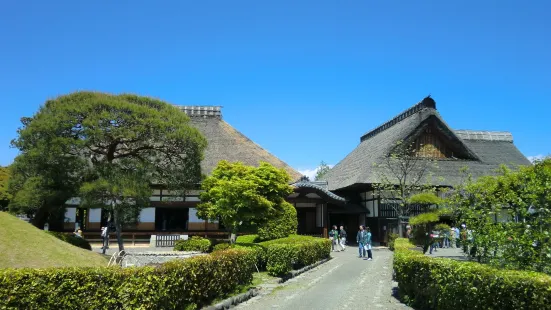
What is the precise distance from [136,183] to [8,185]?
7.68m

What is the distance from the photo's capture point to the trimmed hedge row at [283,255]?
1436 cm

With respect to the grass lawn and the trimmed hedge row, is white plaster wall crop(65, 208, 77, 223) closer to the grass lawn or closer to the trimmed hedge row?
the trimmed hedge row

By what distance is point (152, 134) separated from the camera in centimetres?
1714

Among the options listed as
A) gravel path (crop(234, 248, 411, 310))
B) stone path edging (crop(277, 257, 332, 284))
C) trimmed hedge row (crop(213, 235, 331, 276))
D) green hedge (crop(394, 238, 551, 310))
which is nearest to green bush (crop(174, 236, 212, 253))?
trimmed hedge row (crop(213, 235, 331, 276))

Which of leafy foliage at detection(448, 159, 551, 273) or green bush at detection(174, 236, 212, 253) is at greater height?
leafy foliage at detection(448, 159, 551, 273)

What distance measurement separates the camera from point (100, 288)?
21.9 feet

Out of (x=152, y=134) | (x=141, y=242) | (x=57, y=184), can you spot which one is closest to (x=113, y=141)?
(x=152, y=134)

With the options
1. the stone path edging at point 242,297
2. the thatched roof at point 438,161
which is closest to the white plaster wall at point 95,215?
the stone path edging at point 242,297

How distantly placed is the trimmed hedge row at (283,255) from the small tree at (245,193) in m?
1.41

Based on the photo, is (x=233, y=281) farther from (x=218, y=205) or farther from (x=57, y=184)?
(x=57, y=184)

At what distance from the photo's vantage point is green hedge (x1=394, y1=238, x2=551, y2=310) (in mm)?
5848

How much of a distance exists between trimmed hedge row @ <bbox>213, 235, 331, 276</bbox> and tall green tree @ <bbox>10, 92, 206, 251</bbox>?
4855 millimetres

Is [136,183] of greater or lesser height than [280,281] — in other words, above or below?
above

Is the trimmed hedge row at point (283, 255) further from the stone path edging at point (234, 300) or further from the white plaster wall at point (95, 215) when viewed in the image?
the white plaster wall at point (95, 215)
